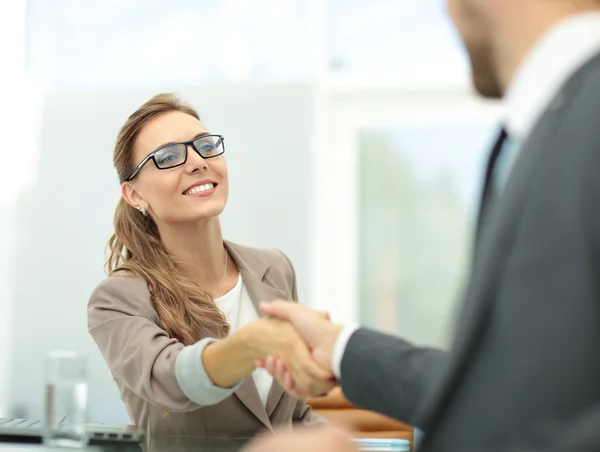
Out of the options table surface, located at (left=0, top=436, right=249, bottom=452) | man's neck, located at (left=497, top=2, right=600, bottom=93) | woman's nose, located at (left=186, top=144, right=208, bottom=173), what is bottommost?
table surface, located at (left=0, top=436, right=249, bottom=452)

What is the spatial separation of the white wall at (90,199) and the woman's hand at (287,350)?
306cm

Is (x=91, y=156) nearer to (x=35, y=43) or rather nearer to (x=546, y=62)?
(x=35, y=43)

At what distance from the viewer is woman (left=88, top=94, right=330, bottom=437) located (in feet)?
5.42

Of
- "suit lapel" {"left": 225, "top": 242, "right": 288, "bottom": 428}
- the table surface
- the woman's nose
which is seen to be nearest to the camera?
the table surface

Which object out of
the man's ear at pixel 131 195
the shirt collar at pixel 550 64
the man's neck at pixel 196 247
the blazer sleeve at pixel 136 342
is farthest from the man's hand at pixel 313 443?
the man's ear at pixel 131 195

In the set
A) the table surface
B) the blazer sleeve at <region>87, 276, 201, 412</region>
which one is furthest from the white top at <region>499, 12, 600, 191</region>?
the blazer sleeve at <region>87, 276, 201, 412</region>

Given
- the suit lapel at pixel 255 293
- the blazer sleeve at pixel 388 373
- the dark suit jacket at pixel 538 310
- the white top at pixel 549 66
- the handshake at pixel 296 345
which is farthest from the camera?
the suit lapel at pixel 255 293

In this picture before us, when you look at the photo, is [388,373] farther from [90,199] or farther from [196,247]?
[90,199]

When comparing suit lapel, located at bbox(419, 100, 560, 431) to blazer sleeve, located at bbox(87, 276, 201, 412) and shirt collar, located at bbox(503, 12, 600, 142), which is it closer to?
shirt collar, located at bbox(503, 12, 600, 142)

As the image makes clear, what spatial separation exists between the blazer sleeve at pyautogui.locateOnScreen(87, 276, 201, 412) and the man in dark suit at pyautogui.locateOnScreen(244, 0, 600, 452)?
2.63 feet

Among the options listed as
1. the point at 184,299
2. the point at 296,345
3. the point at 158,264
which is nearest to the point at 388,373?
the point at 296,345

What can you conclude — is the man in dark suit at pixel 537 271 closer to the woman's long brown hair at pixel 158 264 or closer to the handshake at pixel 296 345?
the handshake at pixel 296 345

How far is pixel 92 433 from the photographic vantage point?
1520mm

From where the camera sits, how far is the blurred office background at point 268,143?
4.74 metres
